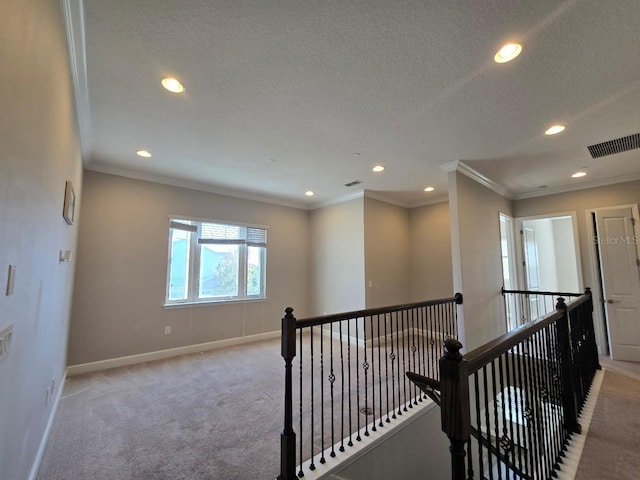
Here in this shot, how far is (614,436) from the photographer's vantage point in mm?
2213

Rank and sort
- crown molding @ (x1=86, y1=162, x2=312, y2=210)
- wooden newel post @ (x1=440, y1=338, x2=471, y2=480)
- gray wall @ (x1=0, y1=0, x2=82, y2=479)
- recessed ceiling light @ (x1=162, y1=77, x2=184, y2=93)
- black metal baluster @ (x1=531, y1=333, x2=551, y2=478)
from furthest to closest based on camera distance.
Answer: crown molding @ (x1=86, y1=162, x2=312, y2=210)
recessed ceiling light @ (x1=162, y1=77, x2=184, y2=93)
black metal baluster @ (x1=531, y1=333, x2=551, y2=478)
gray wall @ (x1=0, y1=0, x2=82, y2=479)
wooden newel post @ (x1=440, y1=338, x2=471, y2=480)

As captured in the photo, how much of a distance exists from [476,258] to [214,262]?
415 cm

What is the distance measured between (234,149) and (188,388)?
2.82 meters

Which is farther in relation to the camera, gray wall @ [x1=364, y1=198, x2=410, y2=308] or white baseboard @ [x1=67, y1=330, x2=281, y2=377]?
gray wall @ [x1=364, y1=198, x2=410, y2=308]

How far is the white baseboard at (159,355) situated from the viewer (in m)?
3.67

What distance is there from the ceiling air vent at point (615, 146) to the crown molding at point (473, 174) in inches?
47.2

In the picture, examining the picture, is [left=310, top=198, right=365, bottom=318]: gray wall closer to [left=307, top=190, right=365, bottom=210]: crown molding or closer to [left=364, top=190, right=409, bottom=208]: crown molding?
[left=307, top=190, right=365, bottom=210]: crown molding

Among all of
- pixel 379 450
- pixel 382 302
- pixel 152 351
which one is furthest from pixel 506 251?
pixel 152 351

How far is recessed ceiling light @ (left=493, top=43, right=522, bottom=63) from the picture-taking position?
1.85m

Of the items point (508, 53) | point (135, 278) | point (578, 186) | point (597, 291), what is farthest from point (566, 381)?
point (135, 278)

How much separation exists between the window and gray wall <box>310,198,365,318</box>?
3.76 feet

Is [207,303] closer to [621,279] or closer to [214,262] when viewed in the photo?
[214,262]

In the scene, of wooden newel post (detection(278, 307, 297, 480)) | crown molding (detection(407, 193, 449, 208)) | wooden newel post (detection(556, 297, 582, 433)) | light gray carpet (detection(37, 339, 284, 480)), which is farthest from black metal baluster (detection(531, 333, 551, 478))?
crown molding (detection(407, 193, 449, 208))

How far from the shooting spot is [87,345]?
3.72m
